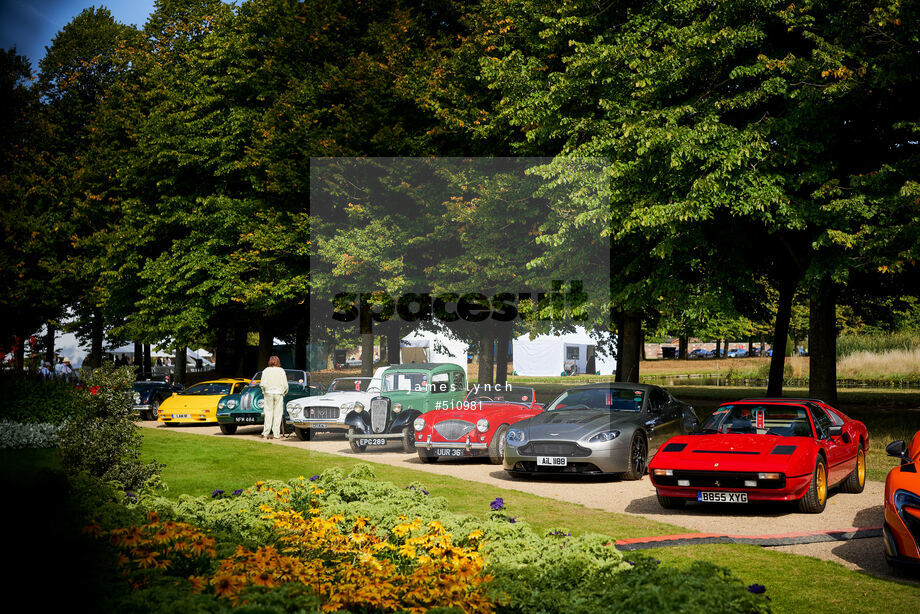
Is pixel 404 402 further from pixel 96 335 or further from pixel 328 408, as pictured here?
pixel 96 335

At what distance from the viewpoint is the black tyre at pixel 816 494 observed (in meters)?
10.1

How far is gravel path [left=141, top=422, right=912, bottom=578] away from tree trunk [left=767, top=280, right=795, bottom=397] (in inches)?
571

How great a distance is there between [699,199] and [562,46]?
7733 millimetres

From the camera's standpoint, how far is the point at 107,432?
9367 mm

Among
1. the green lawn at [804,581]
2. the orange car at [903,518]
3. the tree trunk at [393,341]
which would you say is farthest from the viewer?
the tree trunk at [393,341]

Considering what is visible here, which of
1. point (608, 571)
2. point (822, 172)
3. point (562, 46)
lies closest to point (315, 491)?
point (608, 571)

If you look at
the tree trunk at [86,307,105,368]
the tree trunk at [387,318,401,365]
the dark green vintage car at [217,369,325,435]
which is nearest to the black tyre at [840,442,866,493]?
the dark green vintage car at [217,369,325,435]

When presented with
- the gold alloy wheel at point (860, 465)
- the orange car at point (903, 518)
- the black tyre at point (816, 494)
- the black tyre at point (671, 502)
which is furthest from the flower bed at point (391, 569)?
the gold alloy wheel at point (860, 465)

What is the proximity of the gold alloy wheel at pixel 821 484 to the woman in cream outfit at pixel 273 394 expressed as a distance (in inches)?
500

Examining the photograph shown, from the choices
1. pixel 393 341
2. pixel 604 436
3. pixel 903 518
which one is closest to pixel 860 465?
pixel 604 436

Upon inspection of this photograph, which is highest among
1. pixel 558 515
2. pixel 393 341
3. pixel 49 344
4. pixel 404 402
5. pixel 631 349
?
pixel 393 341

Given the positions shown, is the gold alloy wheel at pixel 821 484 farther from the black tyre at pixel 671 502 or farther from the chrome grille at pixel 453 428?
the chrome grille at pixel 453 428

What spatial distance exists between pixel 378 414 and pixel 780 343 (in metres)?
16.7

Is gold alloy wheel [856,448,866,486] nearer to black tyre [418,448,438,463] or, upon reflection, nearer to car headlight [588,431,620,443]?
car headlight [588,431,620,443]
